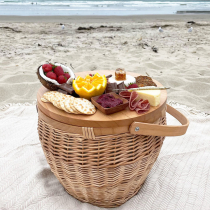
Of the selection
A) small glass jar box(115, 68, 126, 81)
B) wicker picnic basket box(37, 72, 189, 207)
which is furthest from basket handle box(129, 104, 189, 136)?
small glass jar box(115, 68, 126, 81)

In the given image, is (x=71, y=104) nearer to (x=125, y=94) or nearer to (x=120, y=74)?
(x=125, y=94)

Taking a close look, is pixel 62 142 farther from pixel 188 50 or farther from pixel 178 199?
pixel 188 50

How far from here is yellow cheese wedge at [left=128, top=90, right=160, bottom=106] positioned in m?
1.25

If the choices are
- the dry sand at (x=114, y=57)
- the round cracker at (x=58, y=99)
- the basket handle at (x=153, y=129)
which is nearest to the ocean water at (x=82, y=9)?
the dry sand at (x=114, y=57)

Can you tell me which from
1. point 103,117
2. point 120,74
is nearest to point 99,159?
point 103,117

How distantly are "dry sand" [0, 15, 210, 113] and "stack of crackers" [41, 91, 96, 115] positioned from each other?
1.72 meters

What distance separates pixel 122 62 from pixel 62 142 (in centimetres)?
309

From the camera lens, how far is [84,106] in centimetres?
119

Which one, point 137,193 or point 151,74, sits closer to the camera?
point 137,193

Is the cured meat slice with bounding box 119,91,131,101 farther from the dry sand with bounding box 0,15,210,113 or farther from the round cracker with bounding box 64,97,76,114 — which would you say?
the dry sand with bounding box 0,15,210,113

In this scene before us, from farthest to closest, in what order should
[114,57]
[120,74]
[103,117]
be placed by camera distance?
[114,57], [120,74], [103,117]

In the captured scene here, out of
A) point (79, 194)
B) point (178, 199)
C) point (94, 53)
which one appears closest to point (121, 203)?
point (79, 194)

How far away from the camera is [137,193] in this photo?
1.64 meters

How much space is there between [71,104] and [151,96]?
447 mm
